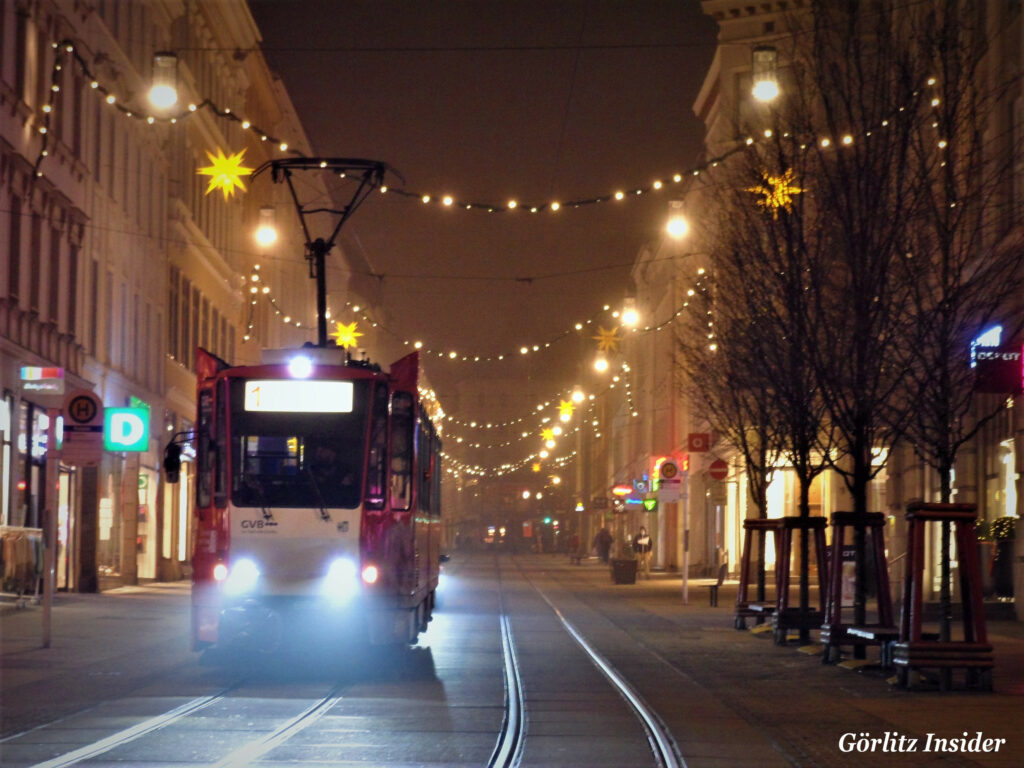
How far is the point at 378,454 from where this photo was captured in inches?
739

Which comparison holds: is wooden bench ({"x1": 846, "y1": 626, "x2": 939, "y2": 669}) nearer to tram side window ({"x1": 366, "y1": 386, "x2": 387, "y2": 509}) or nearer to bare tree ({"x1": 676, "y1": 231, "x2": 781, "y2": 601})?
tram side window ({"x1": 366, "y1": 386, "x2": 387, "y2": 509})

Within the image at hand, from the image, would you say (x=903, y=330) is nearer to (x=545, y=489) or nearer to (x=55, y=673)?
(x=55, y=673)

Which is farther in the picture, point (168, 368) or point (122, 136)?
point (168, 368)

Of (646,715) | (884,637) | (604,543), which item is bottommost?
(604,543)

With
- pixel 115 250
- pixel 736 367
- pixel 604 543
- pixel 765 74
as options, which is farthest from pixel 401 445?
pixel 604 543

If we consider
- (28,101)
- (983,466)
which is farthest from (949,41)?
(28,101)

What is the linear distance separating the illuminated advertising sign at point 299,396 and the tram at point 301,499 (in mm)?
11

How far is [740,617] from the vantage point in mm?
28172

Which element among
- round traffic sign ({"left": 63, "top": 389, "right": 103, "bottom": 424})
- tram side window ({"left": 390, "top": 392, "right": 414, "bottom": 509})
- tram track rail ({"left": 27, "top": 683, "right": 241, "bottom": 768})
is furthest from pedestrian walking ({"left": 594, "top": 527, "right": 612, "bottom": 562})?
tram track rail ({"left": 27, "top": 683, "right": 241, "bottom": 768})

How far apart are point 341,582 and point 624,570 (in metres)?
34.3

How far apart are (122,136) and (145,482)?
9.23m

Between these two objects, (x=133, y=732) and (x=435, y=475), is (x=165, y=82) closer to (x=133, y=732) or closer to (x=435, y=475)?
(x=435, y=475)

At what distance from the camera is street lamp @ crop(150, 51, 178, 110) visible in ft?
90.9

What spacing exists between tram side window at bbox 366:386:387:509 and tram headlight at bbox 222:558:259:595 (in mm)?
1349
